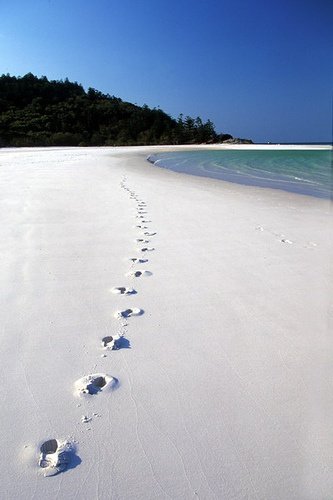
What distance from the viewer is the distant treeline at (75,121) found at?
64562 mm

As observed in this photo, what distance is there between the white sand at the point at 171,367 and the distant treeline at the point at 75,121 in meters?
59.8

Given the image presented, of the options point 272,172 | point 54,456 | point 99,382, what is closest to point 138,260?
point 99,382

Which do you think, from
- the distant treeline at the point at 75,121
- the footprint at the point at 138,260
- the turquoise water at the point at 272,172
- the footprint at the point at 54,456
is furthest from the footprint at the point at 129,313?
the distant treeline at the point at 75,121

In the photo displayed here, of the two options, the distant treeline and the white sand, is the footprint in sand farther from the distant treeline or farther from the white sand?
the distant treeline

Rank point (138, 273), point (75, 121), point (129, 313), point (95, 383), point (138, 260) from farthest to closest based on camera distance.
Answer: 1. point (75, 121)
2. point (138, 260)
3. point (138, 273)
4. point (129, 313)
5. point (95, 383)

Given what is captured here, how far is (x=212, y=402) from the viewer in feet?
6.09

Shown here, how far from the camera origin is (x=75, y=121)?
7906 cm

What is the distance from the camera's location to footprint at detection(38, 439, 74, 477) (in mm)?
1482

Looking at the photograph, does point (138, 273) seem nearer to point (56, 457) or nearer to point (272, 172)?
point (56, 457)

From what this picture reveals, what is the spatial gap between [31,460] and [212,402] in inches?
31.9

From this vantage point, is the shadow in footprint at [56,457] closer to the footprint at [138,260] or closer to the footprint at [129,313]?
the footprint at [129,313]

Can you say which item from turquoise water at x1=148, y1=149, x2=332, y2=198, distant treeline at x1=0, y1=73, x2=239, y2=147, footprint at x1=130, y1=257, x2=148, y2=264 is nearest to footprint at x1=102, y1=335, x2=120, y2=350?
footprint at x1=130, y1=257, x2=148, y2=264

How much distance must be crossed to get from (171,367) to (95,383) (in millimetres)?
409

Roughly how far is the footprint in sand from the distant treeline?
2399 inches
